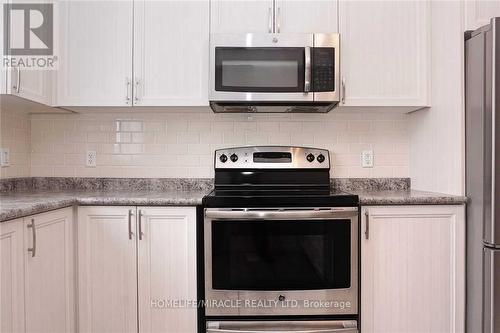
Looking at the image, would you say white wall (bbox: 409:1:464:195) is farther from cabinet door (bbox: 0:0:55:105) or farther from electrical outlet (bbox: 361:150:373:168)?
cabinet door (bbox: 0:0:55:105)

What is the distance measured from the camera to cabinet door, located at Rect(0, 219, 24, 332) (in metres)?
1.34

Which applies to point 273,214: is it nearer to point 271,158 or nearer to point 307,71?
point 271,158

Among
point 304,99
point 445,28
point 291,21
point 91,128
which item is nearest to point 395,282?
point 304,99

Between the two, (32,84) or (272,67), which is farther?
(272,67)

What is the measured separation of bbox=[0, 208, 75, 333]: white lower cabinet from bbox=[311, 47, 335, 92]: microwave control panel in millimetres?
1474

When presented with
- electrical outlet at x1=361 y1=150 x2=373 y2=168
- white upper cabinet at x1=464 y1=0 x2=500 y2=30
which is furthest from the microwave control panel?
white upper cabinet at x1=464 y1=0 x2=500 y2=30

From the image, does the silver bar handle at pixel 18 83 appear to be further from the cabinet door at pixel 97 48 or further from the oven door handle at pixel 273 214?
the oven door handle at pixel 273 214

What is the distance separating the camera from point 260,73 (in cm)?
204

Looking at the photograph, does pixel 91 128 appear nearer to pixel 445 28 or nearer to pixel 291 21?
pixel 291 21

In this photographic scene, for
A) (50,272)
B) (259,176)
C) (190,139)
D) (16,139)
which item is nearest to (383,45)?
(259,176)

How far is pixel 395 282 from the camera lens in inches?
75.5

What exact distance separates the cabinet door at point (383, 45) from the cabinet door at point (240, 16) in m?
0.44

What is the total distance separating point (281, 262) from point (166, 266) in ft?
1.95

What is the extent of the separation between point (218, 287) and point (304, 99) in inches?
43.7
